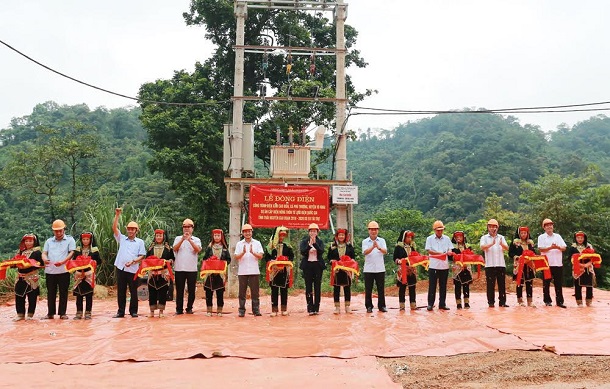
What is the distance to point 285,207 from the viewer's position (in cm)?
1097

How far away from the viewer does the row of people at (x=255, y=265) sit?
7781 mm

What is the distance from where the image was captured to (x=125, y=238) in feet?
26.2

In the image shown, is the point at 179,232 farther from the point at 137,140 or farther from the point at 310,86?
the point at 137,140

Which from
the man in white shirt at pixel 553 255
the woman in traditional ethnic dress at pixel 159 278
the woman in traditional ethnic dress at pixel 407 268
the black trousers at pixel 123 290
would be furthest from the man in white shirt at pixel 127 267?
the man in white shirt at pixel 553 255

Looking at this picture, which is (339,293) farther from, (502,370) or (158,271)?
(502,370)

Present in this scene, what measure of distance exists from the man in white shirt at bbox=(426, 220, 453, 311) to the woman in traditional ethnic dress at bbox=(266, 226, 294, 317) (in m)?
2.22

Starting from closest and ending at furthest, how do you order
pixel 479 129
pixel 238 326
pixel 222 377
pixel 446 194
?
pixel 222 377 < pixel 238 326 < pixel 446 194 < pixel 479 129

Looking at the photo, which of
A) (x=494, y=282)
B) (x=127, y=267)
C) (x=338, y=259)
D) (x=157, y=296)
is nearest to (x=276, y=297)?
(x=338, y=259)

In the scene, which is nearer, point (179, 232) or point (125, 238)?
point (125, 238)

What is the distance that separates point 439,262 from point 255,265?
2.87 meters

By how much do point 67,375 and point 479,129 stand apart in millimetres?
49468

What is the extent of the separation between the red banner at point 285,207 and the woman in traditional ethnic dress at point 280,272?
2.56 m

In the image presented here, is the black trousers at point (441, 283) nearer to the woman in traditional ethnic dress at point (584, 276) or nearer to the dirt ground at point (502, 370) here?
the woman in traditional ethnic dress at point (584, 276)

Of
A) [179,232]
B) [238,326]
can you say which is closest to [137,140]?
[179,232]
